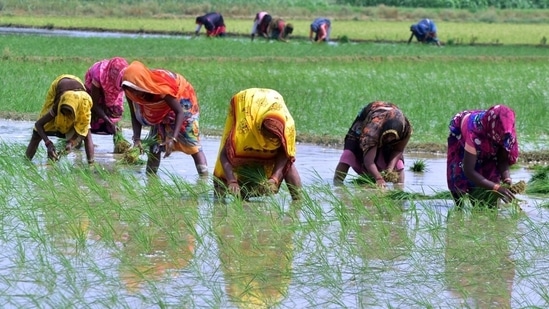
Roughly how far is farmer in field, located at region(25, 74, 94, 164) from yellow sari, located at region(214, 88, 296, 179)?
1.66 m

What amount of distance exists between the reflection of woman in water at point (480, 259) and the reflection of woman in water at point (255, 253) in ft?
2.52

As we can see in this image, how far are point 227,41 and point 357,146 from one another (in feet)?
53.9

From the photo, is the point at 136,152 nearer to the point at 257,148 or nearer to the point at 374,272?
the point at 257,148

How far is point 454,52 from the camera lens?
2389 centimetres

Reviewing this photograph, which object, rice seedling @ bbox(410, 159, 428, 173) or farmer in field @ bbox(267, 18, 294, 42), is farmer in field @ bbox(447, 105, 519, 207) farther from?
farmer in field @ bbox(267, 18, 294, 42)

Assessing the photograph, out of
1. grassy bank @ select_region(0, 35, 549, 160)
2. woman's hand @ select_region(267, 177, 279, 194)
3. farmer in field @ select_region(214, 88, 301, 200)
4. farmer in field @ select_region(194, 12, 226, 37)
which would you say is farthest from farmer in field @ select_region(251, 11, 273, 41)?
woman's hand @ select_region(267, 177, 279, 194)

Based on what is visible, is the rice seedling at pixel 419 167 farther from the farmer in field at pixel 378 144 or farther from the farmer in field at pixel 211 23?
the farmer in field at pixel 211 23

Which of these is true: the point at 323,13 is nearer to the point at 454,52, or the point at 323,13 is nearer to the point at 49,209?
the point at 454,52

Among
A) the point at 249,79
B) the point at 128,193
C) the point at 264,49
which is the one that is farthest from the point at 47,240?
the point at 264,49

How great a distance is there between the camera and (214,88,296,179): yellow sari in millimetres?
6824

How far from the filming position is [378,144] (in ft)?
26.7

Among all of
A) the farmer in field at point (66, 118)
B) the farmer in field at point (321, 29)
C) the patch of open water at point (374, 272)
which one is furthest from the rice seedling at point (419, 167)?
the farmer in field at point (321, 29)

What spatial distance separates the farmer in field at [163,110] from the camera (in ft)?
25.8

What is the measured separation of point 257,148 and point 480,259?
5.95 feet
